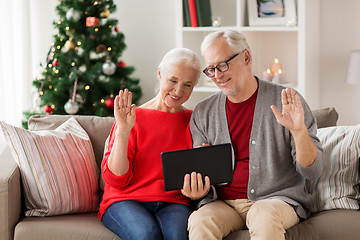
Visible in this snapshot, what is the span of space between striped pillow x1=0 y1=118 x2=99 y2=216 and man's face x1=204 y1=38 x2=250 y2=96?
718mm

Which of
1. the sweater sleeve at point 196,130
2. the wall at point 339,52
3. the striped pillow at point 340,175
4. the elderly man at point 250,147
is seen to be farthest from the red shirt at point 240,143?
the wall at point 339,52

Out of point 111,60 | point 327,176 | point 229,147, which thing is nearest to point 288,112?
point 229,147

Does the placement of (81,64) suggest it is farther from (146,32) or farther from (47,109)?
(146,32)

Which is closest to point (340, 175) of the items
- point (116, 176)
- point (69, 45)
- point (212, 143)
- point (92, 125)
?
point (212, 143)

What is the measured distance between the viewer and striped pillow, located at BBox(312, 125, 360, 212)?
2.43 metres

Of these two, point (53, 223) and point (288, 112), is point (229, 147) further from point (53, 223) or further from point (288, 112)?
point (53, 223)

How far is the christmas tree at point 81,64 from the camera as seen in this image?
12.8ft

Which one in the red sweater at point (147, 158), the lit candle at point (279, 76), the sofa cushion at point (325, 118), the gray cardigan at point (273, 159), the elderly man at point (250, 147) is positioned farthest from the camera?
the lit candle at point (279, 76)

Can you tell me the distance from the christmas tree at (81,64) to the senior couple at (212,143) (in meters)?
1.54

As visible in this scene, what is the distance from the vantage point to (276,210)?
2.13 m

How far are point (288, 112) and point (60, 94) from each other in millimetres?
2164

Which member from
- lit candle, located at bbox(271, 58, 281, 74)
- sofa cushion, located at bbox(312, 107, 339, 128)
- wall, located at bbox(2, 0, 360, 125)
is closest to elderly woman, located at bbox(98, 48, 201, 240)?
sofa cushion, located at bbox(312, 107, 339, 128)

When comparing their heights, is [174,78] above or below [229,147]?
above

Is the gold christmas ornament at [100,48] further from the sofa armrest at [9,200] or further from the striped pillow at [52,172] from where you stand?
the sofa armrest at [9,200]
